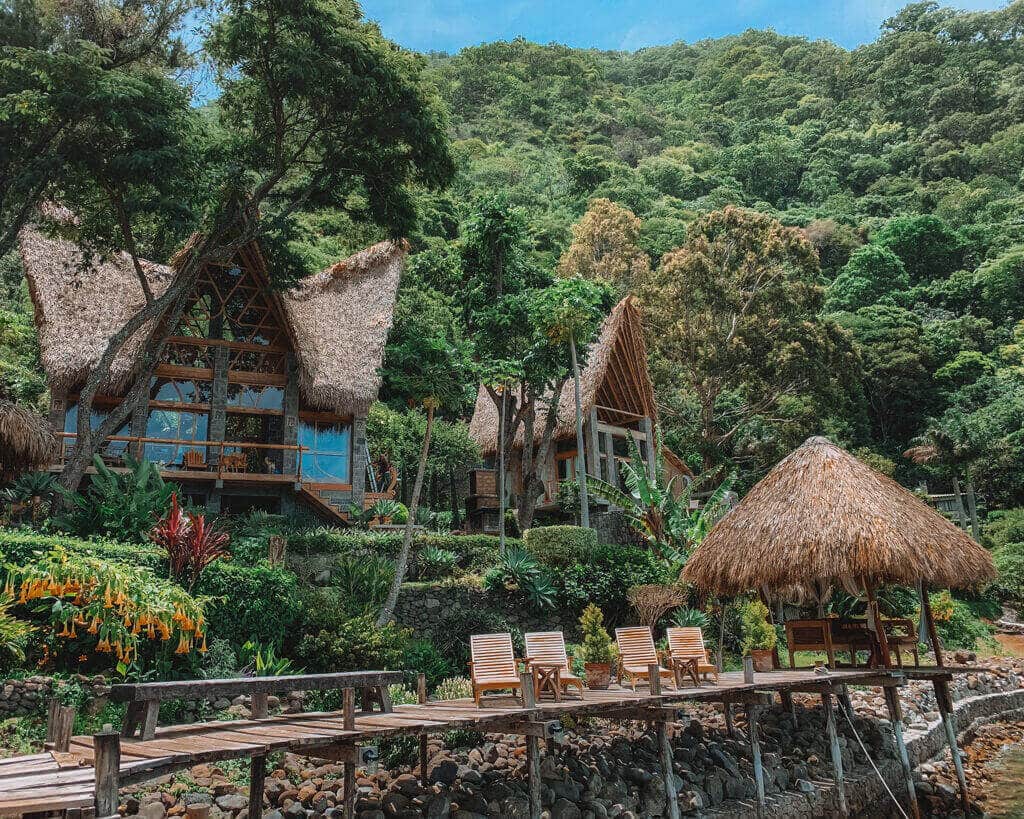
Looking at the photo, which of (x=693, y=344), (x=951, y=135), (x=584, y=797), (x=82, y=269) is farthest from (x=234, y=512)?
(x=951, y=135)

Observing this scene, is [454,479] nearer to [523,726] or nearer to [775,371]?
[775,371]

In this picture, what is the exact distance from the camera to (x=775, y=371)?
98.8ft

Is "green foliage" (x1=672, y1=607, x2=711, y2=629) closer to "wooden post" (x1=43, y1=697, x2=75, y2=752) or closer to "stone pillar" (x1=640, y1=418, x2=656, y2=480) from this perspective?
"stone pillar" (x1=640, y1=418, x2=656, y2=480)

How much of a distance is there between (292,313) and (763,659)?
46.5 ft

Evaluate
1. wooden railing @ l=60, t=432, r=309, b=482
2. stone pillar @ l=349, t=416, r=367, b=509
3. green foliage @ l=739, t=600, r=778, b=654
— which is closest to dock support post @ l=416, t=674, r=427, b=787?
green foliage @ l=739, t=600, r=778, b=654

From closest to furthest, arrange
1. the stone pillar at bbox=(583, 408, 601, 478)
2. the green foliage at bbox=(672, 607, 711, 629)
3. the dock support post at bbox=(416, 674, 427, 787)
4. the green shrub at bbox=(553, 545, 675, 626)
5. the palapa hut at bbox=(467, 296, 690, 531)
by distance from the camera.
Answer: the dock support post at bbox=(416, 674, 427, 787), the green foliage at bbox=(672, 607, 711, 629), the green shrub at bbox=(553, 545, 675, 626), the stone pillar at bbox=(583, 408, 601, 478), the palapa hut at bbox=(467, 296, 690, 531)

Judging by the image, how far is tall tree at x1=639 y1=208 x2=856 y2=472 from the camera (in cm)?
3016

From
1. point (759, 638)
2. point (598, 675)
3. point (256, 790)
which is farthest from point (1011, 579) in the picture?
point (256, 790)

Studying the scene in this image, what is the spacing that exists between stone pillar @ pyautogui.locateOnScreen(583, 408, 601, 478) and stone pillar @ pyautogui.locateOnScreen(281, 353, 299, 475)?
29.3 ft

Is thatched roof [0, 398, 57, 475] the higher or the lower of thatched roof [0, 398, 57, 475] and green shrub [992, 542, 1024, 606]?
the higher

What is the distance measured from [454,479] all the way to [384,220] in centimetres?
970

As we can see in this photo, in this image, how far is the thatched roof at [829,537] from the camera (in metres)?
12.7

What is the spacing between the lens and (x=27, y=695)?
1044cm

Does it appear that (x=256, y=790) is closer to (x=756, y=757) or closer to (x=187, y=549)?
(x=187, y=549)
